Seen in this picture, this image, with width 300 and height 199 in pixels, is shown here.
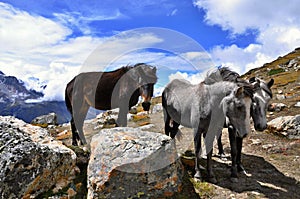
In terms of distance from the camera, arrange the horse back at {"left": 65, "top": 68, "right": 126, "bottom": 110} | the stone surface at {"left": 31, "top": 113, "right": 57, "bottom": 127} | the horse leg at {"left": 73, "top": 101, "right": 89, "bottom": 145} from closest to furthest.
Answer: the horse back at {"left": 65, "top": 68, "right": 126, "bottom": 110}, the horse leg at {"left": 73, "top": 101, "right": 89, "bottom": 145}, the stone surface at {"left": 31, "top": 113, "right": 57, "bottom": 127}

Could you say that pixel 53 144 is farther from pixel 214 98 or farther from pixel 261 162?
pixel 261 162

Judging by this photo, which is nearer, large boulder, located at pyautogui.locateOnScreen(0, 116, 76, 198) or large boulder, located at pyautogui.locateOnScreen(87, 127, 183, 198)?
large boulder, located at pyautogui.locateOnScreen(0, 116, 76, 198)

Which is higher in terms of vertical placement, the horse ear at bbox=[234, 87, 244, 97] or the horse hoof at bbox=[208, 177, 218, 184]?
the horse ear at bbox=[234, 87, 244, 97]

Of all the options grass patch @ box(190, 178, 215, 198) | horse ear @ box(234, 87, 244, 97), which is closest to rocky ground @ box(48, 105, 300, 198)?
grass patch @ box(190, 178, 215, 198)

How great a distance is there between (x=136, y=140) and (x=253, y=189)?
143 inches

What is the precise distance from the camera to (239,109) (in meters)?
6.57

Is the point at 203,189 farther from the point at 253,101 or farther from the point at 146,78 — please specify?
the point at 146,78

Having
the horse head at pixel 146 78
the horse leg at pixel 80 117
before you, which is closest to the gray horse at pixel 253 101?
the horse head at pixel 146 78

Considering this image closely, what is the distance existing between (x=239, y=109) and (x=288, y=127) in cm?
721

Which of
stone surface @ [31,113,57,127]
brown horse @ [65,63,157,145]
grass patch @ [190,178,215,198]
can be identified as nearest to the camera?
grass patch @ [190,178,215,198]

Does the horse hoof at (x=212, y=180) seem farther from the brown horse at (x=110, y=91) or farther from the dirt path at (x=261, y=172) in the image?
the brown horse at (x=110, y=91)

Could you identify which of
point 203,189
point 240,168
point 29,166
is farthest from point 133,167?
point 240,168

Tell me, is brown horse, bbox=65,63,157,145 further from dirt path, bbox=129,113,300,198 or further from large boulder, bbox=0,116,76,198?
large boulder, bbox=0,116,76,198

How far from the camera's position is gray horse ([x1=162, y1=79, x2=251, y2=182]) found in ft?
21.6
